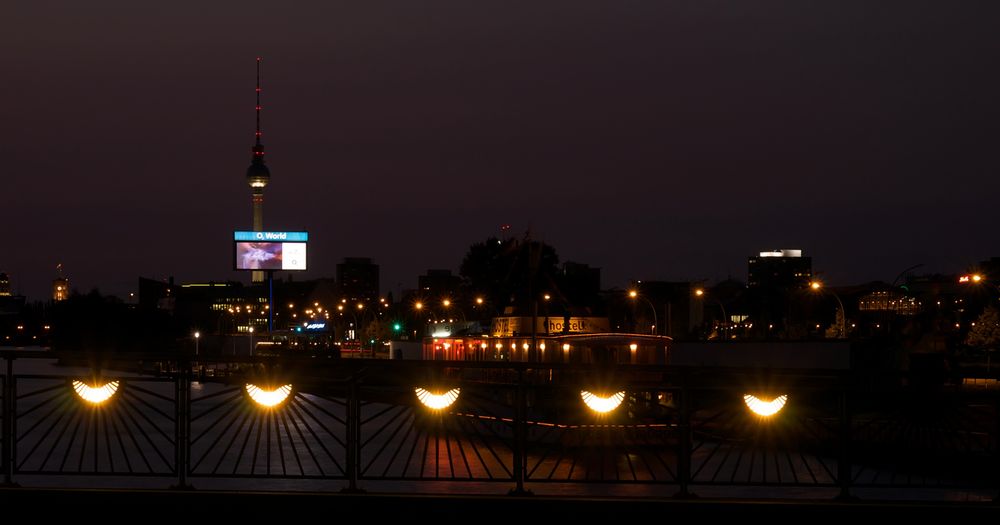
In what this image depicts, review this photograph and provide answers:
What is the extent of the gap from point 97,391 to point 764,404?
6.95 meters

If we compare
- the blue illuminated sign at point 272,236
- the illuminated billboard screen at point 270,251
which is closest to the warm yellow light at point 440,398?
the illuminated billboard screen at point 270,251

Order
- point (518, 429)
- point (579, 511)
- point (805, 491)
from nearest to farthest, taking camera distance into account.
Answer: point (579, 511) < point (518, 429) < point (805, 491)

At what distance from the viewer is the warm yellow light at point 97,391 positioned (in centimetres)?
1233

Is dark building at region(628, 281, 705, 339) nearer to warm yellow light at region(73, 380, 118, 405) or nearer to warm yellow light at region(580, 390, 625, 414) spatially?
warm yellow light at region(580, 390, 625, 414)

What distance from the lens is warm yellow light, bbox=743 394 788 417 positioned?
40.8 feet

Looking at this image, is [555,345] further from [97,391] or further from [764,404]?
[97,391]

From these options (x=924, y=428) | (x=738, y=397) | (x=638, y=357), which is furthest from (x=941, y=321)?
(x=638, y=357)

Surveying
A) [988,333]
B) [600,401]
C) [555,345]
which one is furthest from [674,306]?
[600,401]

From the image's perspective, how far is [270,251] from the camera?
11494 centimetres

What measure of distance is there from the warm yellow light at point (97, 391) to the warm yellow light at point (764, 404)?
262 inches

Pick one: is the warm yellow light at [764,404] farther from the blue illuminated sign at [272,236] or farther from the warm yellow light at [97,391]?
the blue illuminated sign at [272,236]

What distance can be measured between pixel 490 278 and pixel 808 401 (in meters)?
98.9

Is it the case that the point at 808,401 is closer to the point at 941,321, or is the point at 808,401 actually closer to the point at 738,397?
the point at 941,321

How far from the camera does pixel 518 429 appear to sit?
1175cm
